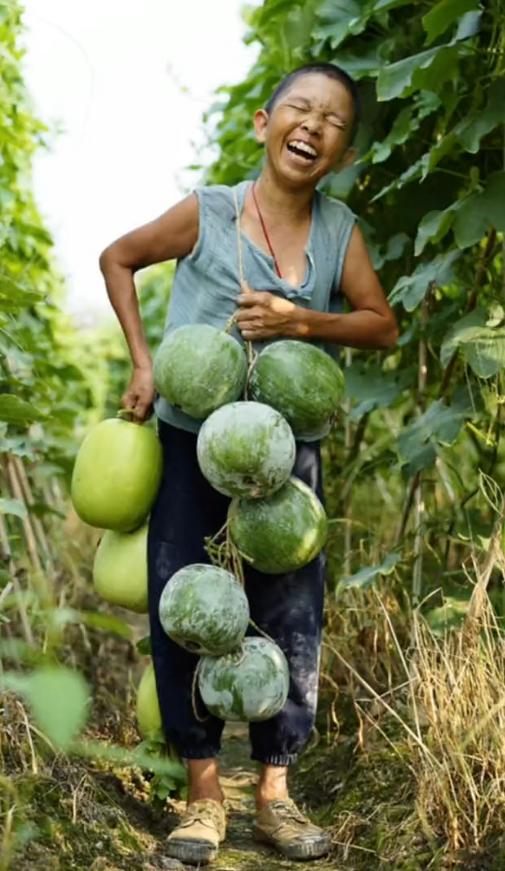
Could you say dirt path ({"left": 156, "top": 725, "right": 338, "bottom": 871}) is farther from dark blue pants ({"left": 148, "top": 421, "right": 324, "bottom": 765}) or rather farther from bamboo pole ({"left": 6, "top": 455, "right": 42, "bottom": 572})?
bamboo pole ({"left": 6, "top": 455, "right": 42, "bottom": 572})

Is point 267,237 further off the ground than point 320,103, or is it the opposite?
point 320,103

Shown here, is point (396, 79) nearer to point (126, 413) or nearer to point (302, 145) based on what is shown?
point (302, 145)

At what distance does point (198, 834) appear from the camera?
258 cm

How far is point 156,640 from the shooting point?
272cm

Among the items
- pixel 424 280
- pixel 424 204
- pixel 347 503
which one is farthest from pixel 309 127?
pixel 347 503

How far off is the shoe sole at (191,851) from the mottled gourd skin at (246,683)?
26 cm

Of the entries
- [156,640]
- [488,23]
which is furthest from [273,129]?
[156,640]

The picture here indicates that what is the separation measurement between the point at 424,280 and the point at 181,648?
1.07 m

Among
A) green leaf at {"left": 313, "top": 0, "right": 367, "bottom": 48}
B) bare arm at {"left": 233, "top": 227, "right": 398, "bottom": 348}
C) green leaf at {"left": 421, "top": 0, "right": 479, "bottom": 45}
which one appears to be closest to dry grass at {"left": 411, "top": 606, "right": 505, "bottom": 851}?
bare arm at {"left": 233, "top": 227, "right": 398, "bottom": 348}

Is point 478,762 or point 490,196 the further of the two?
point 490,196

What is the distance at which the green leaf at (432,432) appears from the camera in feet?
9.86

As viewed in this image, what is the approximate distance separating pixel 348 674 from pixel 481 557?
61 cm

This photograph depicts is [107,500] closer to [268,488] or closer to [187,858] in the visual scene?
[268,488]

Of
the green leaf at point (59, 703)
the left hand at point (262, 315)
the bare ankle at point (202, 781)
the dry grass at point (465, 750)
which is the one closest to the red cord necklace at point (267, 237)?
the left hand at point (262, 315)
